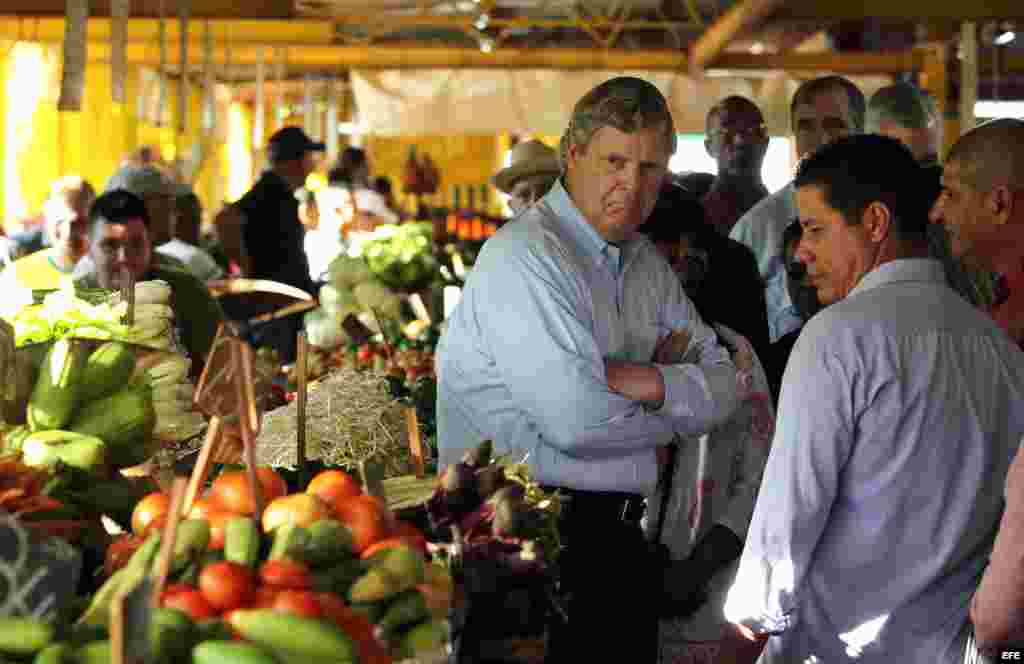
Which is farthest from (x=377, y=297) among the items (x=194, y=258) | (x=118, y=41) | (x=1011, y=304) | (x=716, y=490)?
(x=1011, y=304)

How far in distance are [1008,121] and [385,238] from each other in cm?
427

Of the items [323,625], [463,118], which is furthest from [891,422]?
[463,118]

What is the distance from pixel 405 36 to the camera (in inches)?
893

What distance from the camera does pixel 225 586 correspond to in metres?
1.81

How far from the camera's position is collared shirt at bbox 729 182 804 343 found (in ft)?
17.4

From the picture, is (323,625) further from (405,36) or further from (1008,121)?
(405,36)

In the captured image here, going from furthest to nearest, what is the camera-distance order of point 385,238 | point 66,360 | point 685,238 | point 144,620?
point 385,238 < point 685,238 < point 66,360 < point 144,620

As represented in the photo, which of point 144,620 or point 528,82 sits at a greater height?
point 528,82

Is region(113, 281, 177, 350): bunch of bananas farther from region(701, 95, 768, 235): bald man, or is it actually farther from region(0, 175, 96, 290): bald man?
region(701, 95, 768, 235): bald man

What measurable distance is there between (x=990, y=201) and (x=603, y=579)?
1091 mm

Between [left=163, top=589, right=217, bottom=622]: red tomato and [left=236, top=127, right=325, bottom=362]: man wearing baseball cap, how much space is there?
22.5 feet

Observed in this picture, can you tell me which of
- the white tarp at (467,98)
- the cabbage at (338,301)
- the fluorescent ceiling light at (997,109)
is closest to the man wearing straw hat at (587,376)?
the cabbage at (338,301)

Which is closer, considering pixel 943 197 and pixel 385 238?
pixel 943 197

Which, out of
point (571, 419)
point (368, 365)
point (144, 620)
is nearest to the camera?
point (144, 620)
